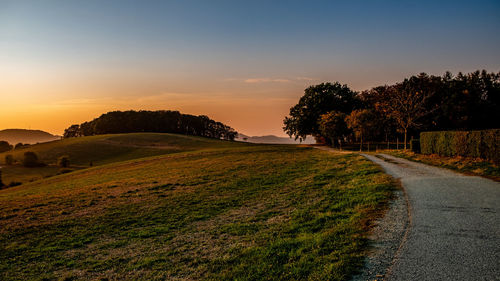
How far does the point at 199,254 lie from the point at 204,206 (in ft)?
21.5

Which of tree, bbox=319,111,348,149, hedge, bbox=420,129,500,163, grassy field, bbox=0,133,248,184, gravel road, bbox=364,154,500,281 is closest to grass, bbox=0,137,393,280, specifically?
gravel road, bbox=364,154,500,281

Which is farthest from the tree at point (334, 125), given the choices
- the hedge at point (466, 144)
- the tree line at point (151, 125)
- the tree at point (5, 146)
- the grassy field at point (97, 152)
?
the tree at point (5, 146)

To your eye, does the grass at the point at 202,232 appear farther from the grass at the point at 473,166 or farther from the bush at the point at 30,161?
the bush at the point at 30,161

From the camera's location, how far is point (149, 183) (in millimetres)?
23859

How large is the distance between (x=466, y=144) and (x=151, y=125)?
128779 millimetres

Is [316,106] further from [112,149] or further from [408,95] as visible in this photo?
[112,149]

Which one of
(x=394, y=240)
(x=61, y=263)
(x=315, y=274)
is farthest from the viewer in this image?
(x=61, y=263)

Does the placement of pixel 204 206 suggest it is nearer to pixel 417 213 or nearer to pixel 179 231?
pixel 179 231

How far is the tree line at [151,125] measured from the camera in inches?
5089

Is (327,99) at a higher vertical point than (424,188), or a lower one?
higher

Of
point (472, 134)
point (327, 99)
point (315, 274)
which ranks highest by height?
point (327, 99)

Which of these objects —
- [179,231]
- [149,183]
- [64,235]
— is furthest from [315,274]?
[149,183]

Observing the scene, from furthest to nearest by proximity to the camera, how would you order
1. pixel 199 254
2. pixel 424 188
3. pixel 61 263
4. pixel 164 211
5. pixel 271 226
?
pixel 164 211, pixel 424 188, pixel 271 226, pixel 61 263, pixel 199 254

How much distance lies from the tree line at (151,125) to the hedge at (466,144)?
123541 mm
